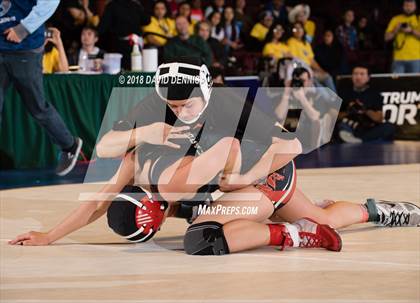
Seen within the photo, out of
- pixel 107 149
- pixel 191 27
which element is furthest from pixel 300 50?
pixel 107 149

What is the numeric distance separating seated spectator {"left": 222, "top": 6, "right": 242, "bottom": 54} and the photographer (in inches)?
81.2

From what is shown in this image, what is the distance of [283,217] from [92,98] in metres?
5.08

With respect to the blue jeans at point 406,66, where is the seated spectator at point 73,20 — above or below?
above

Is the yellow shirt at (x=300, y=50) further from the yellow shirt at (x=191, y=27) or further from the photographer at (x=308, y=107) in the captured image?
the photographer at (x=308, y=107)

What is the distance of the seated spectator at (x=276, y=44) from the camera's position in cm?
1355

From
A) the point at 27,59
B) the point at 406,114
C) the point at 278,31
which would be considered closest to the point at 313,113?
the point at 406,114

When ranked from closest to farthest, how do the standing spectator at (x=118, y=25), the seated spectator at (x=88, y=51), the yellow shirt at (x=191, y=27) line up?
1. the seated spectator at (x=88, y=51)
2. the standing spectator at (x=118, y=25)
3. the yellow shirt at (x=191, y=27)

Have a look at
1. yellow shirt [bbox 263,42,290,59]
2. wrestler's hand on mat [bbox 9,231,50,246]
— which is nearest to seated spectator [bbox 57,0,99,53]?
yellow shirt [bbox 263,42,290,59]

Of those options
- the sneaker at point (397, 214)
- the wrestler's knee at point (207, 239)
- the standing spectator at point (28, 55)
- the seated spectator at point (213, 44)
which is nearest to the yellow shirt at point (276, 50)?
the seated spectator at point (213, 44)

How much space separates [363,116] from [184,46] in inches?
84.7

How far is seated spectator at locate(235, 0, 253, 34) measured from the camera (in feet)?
49.1

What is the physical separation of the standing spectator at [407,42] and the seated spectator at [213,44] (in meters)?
2.40

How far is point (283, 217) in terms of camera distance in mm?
5336

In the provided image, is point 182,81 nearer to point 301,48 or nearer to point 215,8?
point 301,48
